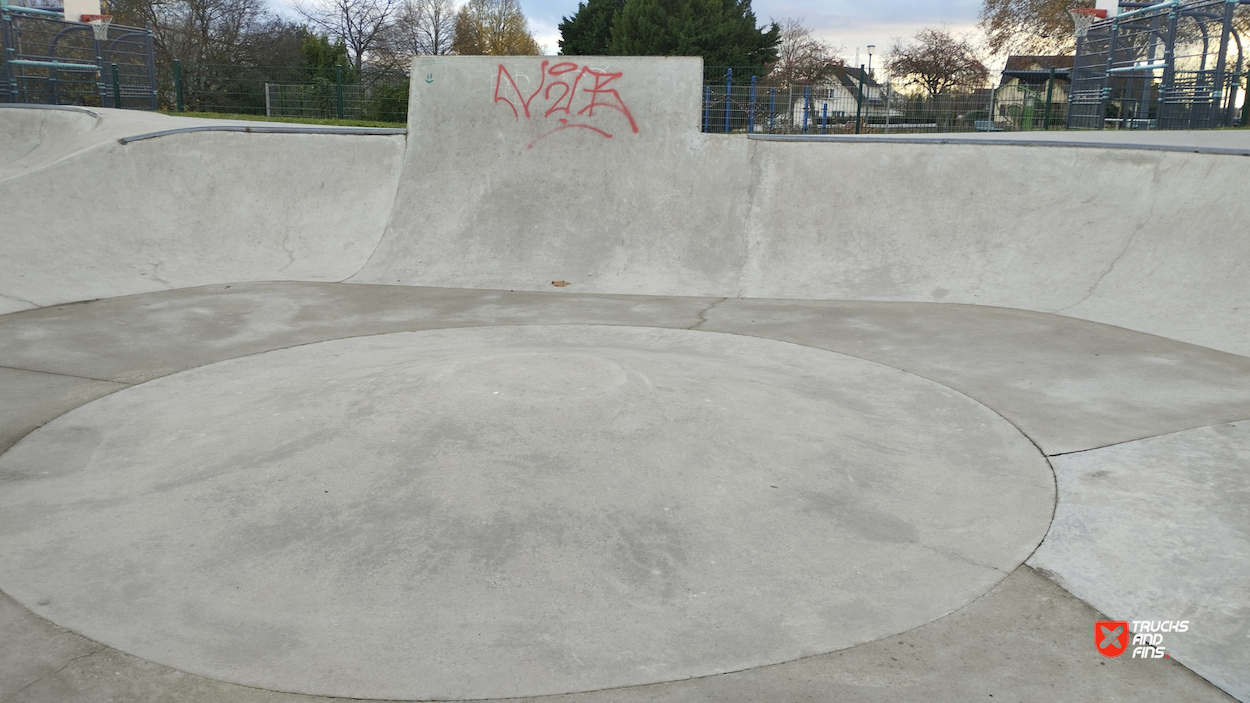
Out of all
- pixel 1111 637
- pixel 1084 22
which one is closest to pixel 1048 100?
pixel 1084 22

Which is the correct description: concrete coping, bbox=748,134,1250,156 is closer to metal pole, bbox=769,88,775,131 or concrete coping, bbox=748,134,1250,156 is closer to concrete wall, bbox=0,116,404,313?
concrete wall, bbox=0,116,404,313

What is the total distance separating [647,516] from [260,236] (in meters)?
8.79

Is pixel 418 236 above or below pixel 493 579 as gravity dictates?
above

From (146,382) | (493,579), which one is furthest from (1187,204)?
(146,382)

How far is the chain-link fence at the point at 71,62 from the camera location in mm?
18297

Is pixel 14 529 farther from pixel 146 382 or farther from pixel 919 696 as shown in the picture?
pixel 919 696

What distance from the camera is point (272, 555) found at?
3.74m

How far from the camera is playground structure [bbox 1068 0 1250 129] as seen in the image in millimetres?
17234

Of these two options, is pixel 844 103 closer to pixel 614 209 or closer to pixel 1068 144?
pixel 1068 144

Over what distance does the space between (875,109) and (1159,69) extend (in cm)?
618

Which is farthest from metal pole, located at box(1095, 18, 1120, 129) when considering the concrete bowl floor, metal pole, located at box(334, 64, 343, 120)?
metal pole, located at box(334, 64, 343, 120)

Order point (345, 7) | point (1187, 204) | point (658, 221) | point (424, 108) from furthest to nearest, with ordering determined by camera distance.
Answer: point (345, 7) → point (424, 108) → point (658, 221) → point (1187, 204)

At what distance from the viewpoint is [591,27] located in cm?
4156

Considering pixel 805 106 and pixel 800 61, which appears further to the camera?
pixel 800 61
